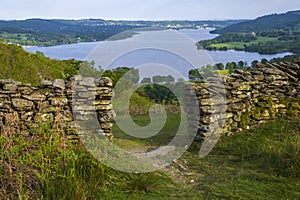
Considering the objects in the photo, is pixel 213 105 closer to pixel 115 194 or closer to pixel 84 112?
pixel 84 112

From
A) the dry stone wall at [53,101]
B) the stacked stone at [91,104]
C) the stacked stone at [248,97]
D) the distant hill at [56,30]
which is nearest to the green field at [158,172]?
the stacked stone at [248,97]

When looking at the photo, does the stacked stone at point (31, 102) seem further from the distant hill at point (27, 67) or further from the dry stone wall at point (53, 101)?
the distant hill at point (27, 67)

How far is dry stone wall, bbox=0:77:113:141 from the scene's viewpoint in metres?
7.82

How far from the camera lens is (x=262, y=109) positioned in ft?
33.6

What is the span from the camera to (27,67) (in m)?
29.1

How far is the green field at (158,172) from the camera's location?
525 cm

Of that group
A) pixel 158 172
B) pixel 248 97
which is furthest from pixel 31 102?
pixel 248 97

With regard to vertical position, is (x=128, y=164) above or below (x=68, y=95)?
below

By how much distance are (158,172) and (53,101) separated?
2973 millimetres

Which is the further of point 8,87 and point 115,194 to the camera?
point 8,87

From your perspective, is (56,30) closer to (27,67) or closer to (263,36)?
(27,67)

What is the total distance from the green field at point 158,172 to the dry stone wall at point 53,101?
38.6 inches

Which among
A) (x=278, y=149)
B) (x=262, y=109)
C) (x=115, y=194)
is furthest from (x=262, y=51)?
(x=115, y=194)

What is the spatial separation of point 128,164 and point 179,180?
1078 millimetres
